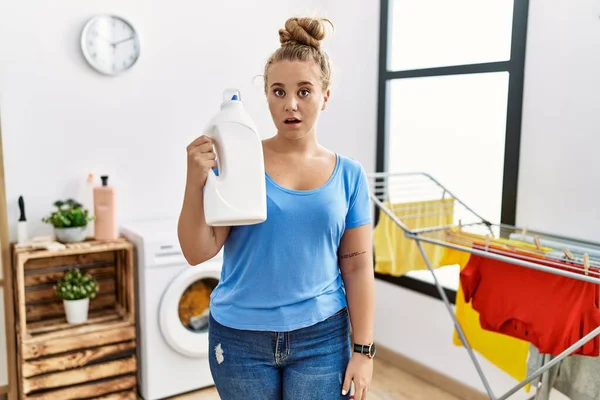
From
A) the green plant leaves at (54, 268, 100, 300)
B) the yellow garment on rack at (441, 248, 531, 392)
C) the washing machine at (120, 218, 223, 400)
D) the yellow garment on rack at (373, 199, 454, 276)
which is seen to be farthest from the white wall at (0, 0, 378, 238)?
the yellow garment on rack at (441, 248, 531, 392)

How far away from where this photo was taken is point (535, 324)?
177cm

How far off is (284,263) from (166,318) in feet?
5.54

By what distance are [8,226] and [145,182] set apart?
2.25 feet

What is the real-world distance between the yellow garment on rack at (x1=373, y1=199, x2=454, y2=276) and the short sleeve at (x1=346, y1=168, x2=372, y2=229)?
1.26m

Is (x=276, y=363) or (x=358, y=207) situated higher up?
(x=358, y=207)

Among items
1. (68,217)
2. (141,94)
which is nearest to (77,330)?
(68,217)

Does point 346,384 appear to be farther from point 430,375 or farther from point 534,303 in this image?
point 430,375

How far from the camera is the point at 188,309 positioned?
9.37 ft

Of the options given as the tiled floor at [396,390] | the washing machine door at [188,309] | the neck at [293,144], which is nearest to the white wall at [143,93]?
the washing machine door at [188,309]

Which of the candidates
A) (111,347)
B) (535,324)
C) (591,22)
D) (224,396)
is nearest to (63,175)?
(111,347)

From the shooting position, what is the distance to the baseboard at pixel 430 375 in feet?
9.11

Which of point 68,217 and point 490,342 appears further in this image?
point 68,217

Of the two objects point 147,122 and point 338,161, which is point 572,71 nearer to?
point 338,161

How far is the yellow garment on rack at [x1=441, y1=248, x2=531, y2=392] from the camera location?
6.75 ft
